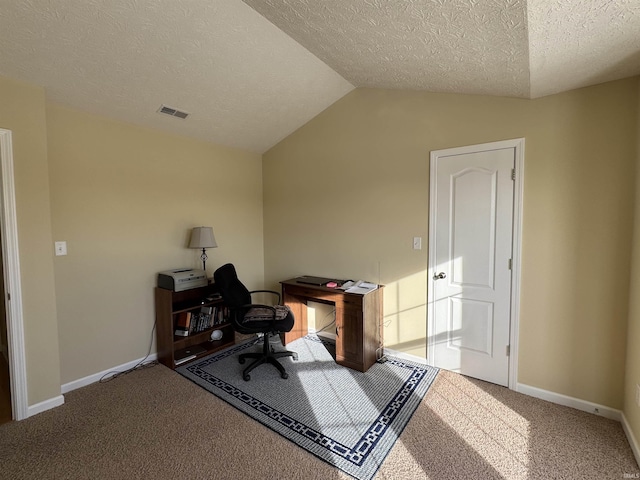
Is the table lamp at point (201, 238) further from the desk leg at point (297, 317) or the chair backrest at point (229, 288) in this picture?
the desk leg at point (297, 317)

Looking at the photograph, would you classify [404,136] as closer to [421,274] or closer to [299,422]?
[421,274]

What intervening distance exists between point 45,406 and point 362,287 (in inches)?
107

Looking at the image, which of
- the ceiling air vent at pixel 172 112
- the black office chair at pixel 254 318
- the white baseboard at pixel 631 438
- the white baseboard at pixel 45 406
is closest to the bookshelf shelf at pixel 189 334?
the black office chair at pixel 254 318

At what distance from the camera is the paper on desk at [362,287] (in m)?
2.89

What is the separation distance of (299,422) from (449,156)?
8.16ft

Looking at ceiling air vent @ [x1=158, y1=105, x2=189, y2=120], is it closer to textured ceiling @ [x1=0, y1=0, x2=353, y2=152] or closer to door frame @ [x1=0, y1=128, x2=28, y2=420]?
textured ceiling @ [x1=0, y1=0, x2=353, y2=152]

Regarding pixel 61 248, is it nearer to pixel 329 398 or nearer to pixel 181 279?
pixel 181 279

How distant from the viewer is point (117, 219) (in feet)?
9.18

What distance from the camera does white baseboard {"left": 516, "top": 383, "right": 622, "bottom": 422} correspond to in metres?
2.12

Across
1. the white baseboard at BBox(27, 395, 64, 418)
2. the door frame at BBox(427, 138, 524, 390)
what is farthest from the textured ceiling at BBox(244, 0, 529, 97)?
the white baseboard at BBox(27, 395, 64, 418)

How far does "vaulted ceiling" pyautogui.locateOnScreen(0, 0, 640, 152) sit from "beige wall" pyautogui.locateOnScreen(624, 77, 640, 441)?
36.0 inches

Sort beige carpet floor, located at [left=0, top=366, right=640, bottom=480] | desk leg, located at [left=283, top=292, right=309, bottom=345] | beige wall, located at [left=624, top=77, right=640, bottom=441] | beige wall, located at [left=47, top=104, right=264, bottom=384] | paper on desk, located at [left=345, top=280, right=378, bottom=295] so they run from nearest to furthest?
1. beige carpet floor, located at [left=0, top=366, right=640, bottom=480]
2. beige wall, located at [left=624, top=77, right=640, bottom=441]
3. beige wall, located at [left=47, top=104, right=264, bottom=384]
4. paper on desk, located at [left=345, top=280, right=378, bottom=295]
5. desk leg, located at [left=283, top=292, right=309, bottom=345]

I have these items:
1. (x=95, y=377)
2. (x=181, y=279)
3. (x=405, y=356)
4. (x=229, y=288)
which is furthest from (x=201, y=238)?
(x=405, y=356)

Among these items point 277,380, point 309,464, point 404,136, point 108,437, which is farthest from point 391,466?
point 404,136
